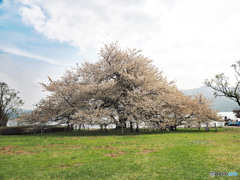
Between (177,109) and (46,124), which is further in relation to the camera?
(46,124)

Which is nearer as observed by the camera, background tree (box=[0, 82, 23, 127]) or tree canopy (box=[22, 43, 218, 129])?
tree canopy (box=[22, 43, 218, 129])

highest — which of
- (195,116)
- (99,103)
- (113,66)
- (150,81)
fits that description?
(113,66)

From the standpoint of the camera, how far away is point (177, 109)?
2586 cm

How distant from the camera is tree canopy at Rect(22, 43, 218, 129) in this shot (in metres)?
24.0

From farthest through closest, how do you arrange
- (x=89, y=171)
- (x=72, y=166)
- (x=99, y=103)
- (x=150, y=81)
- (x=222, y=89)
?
(x=222, y=89)
(x=150, y=81)
(x=99, y=103)
(x=72, y=166)
(x=89, y=171)

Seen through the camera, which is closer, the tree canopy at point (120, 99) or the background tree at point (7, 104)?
the tree canopy at point (120, 99)

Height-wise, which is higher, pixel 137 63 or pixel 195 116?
pixel 137 63

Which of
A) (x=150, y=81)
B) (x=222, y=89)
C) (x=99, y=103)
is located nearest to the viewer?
(x=99, y=103)

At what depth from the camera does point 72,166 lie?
26.0 feet

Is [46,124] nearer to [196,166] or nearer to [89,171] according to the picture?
[89,171]

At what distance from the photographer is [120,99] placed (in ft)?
84.6

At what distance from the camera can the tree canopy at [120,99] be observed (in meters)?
24.0

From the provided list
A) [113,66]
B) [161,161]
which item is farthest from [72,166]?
[113,66]

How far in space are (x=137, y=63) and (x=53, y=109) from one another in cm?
1549
